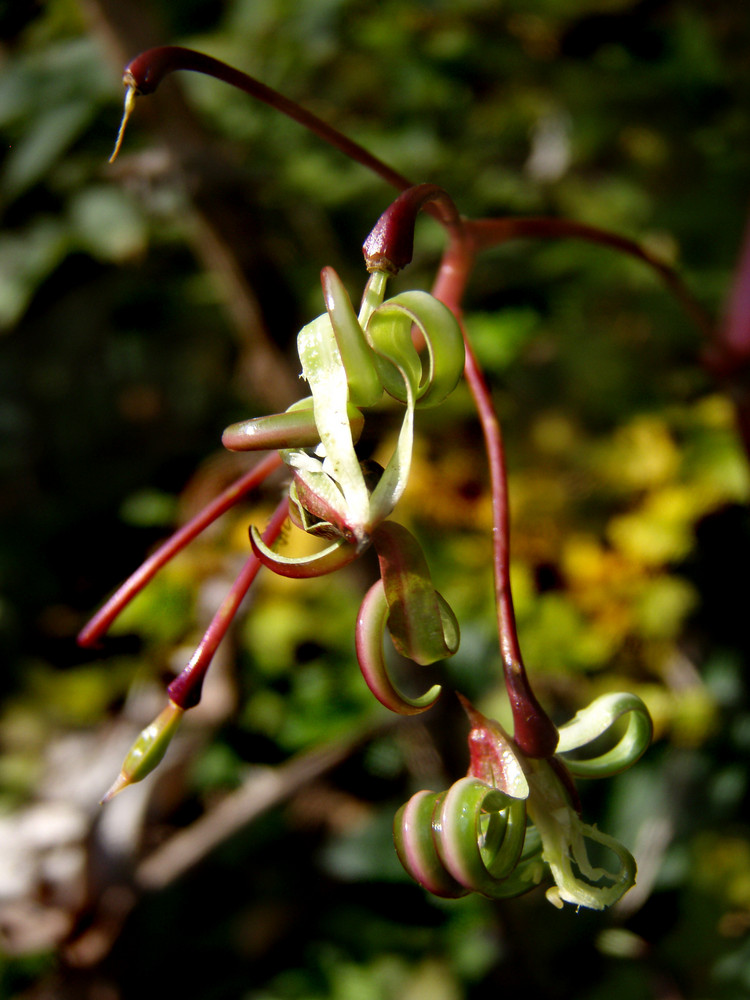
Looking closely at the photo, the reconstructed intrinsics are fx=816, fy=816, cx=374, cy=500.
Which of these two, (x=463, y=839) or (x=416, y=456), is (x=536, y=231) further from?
(x=416, y=456)

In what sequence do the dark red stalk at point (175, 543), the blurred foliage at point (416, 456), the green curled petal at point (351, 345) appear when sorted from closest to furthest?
the green curled petal at point (351, 345)
the dark red stalk at point (175, 543)
the blurred foliage at point (416, 456)

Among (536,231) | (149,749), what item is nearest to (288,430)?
(149,749)

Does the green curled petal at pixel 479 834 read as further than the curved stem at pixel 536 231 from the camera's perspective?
No

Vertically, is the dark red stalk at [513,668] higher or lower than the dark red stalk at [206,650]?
lower

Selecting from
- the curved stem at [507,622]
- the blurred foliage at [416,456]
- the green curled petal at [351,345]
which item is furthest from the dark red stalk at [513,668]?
the blurred foliage at [416,456]

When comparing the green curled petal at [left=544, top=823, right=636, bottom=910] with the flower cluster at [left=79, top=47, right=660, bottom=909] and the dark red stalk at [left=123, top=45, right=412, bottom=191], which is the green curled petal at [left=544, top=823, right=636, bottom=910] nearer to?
the flower cluster at [left=79, top=47, right=660, bottom=909]

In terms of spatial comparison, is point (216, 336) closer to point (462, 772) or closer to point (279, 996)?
point (462, 772)

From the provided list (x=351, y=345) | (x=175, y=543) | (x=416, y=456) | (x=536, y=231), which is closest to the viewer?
(x=351, y=345)

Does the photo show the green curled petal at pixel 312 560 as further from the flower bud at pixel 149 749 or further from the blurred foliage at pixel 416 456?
the blurred foliage at pixel 416 456
